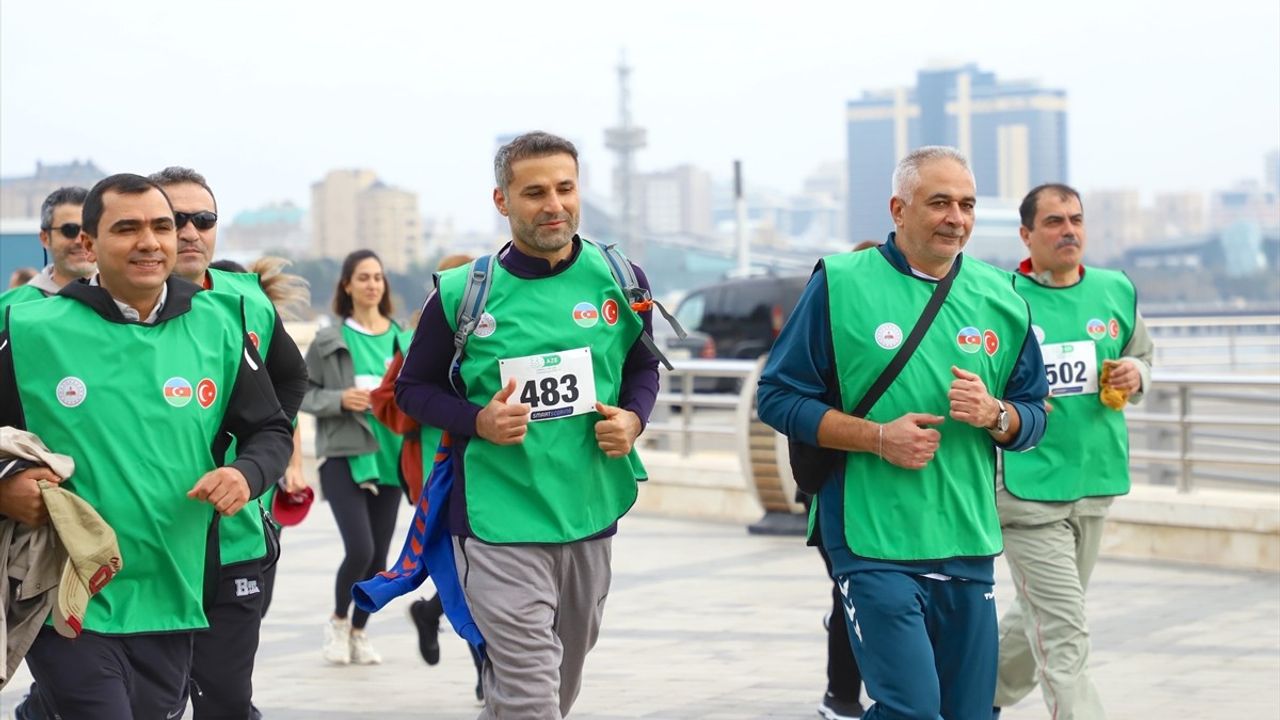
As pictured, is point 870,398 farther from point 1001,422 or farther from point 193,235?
point 193,235

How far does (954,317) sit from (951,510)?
508 mm

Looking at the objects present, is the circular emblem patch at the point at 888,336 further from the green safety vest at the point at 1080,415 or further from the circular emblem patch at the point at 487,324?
the green safety vest at the point at 1080,415

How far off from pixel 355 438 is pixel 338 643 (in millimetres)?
1004

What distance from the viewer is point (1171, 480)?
13859mm

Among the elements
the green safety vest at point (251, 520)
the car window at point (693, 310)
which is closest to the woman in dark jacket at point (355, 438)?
the green safety vest at point (251, 520)

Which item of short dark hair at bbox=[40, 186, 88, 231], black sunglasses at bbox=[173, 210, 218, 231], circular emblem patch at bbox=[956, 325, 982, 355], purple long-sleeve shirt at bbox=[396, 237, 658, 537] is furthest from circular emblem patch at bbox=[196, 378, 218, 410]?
short dark hair at bbox=[40, 186, 88, 231]

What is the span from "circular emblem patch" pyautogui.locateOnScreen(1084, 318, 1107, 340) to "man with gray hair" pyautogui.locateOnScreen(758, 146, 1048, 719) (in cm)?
162

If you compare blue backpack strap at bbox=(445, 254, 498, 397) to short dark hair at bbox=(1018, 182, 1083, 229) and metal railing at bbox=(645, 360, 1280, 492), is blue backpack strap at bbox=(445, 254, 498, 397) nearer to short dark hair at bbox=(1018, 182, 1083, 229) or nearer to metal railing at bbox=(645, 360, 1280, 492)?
short dark hair at bbox=(1018, 182, 1083, 229)

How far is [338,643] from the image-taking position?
29.8ft

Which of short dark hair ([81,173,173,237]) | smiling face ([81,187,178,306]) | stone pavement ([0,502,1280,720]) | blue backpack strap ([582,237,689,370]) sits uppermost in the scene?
short dark hair ([81,173,173,237])

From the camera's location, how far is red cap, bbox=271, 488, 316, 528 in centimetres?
640

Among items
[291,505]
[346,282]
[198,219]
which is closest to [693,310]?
[346,282]

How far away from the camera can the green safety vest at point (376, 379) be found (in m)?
8.98

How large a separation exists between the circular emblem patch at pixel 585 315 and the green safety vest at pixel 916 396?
2.23 feet
